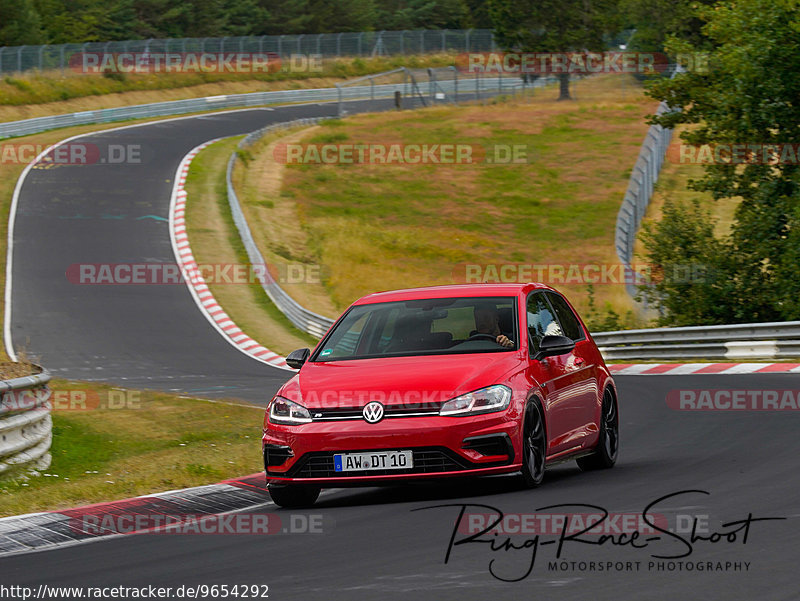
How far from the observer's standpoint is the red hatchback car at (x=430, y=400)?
8.88m

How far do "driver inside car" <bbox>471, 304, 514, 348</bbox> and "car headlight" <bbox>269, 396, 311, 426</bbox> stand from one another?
62.7 inches

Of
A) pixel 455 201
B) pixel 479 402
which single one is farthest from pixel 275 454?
pixel 455 201

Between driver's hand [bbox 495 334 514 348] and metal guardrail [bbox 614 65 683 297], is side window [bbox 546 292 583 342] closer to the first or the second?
driver's hand [bbox 495 334 514 348]

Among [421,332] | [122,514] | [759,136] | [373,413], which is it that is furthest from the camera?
[759,136]

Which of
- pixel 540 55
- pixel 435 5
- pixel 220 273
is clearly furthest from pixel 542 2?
pixel 220 273

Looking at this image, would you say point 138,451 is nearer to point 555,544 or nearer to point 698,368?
point 555,544

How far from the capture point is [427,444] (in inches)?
348

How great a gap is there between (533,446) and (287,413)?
5.83 feet

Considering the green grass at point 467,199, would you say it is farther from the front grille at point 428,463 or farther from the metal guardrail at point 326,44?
the front grille at point 428,463

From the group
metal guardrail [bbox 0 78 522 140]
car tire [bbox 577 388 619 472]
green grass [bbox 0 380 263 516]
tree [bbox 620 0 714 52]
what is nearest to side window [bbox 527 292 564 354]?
car tire [bbox 577 388 619 472]

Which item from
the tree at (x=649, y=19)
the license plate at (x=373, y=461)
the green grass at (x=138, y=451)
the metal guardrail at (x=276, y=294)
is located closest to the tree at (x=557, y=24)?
the tree at (x=649, y=19)

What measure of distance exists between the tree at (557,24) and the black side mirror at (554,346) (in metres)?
67.4

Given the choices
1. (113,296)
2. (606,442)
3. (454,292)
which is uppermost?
(454,292)

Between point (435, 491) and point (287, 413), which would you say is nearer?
point (287, 413)
